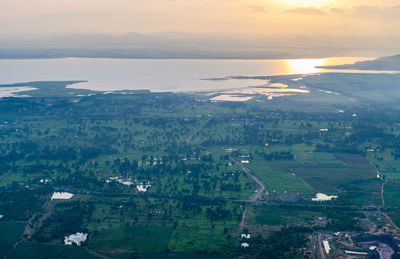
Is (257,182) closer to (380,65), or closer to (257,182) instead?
(257,182)

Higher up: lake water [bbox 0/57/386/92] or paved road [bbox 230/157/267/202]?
lake water [bbox 0/57/386/92]

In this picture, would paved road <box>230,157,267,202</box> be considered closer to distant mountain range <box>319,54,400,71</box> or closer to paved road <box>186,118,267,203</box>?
paved road <box>186,118,267,203</box>

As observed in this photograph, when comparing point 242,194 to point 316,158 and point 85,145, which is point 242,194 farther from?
point 85,145

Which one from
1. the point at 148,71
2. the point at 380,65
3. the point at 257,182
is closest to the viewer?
the point at 257,182

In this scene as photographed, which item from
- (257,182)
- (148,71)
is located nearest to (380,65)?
(148,71)

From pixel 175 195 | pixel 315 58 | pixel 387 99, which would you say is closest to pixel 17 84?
pixel 175 195

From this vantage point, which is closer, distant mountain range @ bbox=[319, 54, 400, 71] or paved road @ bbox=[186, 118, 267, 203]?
paved road @ bbox=[186, 118, 267, 203]

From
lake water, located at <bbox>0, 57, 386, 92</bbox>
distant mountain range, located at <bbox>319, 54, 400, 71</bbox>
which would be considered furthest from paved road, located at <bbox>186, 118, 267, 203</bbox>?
distant mountain range, located at <bbox>319, 54, 400, 71</bbox>

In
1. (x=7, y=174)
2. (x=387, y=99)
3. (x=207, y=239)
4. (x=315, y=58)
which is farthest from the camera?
(x=315, y=58)
